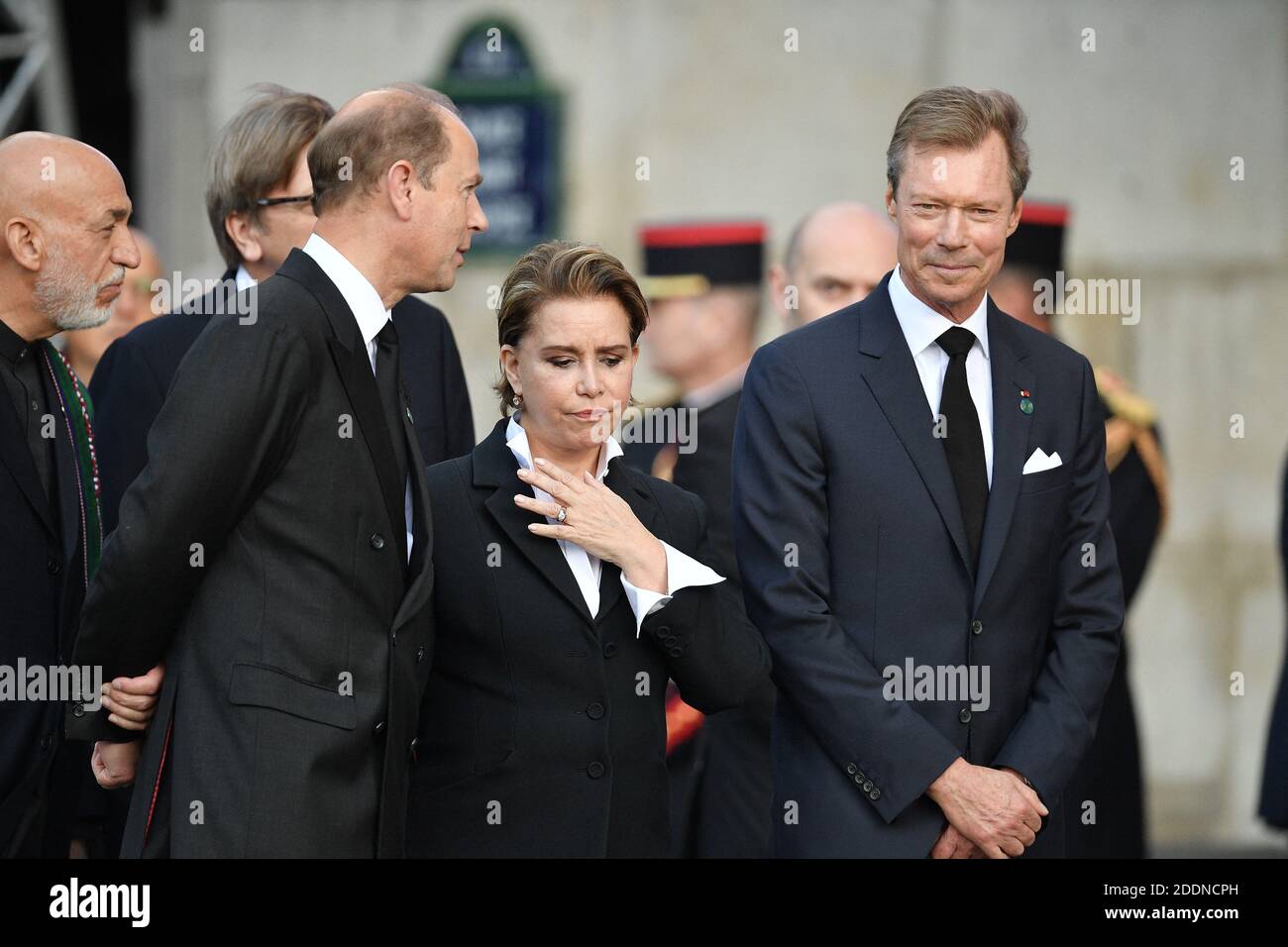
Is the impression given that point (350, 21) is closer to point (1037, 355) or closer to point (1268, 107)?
point (1268, 107)

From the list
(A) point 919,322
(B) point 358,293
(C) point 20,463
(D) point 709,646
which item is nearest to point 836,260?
(A) point 919,322

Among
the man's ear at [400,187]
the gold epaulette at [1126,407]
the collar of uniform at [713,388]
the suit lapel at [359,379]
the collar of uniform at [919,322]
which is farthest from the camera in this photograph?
the collar of uniform at [713,388]

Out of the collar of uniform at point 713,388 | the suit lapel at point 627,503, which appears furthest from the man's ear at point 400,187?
the collar of uniform at point 713,388

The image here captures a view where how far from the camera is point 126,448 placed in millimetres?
3996

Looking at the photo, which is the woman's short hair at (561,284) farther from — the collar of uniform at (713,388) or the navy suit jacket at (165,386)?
the collar of uniform at (713,388)

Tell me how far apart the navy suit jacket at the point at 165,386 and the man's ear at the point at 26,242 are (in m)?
0.37

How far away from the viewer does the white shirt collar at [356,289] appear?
10.7 ft

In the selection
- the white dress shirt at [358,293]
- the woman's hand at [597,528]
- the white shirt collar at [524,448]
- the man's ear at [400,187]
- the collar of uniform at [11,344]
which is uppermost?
the man's ear at [400,187]

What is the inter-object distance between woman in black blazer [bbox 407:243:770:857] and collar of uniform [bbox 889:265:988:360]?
0.55 metres

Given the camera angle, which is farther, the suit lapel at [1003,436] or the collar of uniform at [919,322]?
the collar of uniform at [919,322]

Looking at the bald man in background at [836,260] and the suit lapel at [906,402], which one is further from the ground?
the bald man in background at [836,260]

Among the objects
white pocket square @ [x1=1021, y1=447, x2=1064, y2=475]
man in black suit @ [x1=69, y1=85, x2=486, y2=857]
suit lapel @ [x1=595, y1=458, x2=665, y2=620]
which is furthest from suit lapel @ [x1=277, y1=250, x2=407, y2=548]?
white pocket square @ [x1=1021, y1=447, x2=1064, y2=475]
